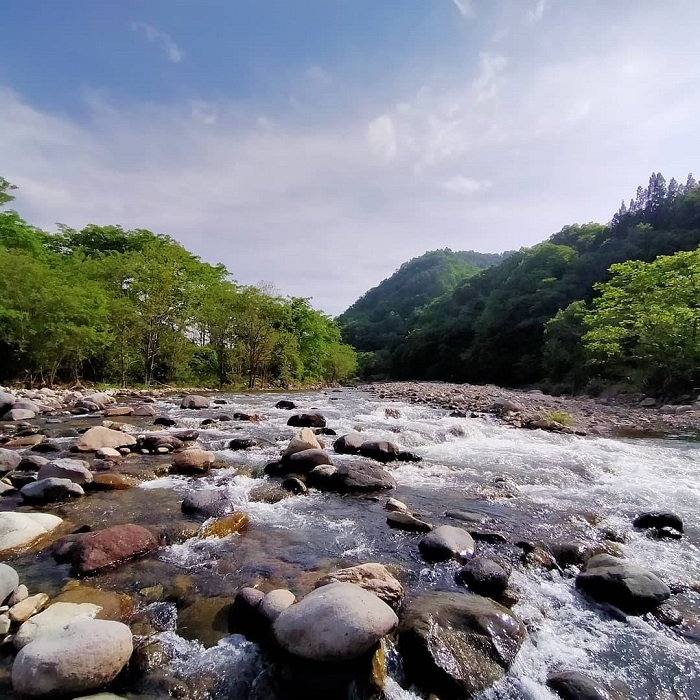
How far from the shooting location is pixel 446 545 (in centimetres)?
441

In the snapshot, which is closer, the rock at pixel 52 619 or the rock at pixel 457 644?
the rock at pixel 457 644

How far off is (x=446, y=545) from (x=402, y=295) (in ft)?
392

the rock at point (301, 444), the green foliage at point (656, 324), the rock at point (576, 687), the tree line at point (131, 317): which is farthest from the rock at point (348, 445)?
the green foliage at point (656, 324)

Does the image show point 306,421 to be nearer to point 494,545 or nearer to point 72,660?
point 494,545

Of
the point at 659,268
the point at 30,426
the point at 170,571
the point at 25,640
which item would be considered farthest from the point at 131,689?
the point at 659,268

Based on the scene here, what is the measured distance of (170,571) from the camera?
3.96 meters

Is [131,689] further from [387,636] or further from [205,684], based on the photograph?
[387,636]

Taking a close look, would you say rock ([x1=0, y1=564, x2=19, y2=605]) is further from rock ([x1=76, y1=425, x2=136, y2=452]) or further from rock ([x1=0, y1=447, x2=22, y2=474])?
rock ([x1=76, y1=425, x2=136, y2=452])

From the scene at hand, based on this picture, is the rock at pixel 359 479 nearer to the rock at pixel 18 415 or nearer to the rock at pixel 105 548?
the rock at pixel 105 548

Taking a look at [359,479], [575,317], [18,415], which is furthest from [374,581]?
[575,317]

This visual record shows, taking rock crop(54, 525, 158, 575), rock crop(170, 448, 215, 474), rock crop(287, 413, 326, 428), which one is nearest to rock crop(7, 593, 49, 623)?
rock crop(54, 525, 158, 575)

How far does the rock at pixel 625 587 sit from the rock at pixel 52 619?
13.8 feet

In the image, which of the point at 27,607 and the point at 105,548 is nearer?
the point at 27,607

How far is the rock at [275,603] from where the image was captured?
3.19 m
